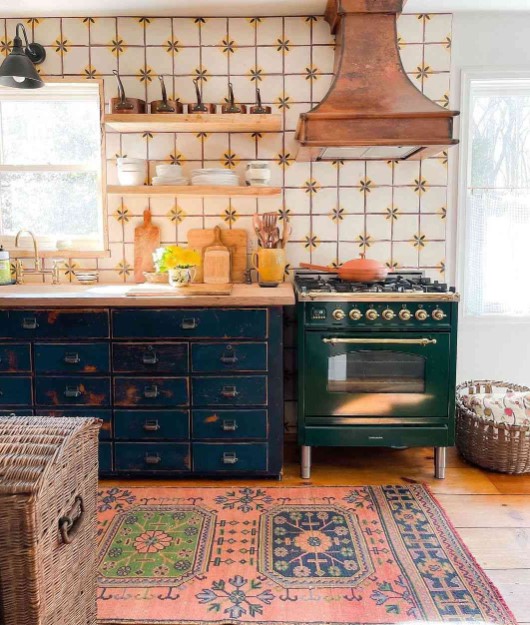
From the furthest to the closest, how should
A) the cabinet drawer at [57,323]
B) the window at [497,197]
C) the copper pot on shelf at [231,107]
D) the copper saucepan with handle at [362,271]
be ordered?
the window at [497,197] → the copper pot on shelf at [231,107] → the copper saucepan with handle at [362,271] → the cabinet drawer at [57,323]

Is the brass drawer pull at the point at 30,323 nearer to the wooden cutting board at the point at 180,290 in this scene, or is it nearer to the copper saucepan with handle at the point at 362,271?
the wooden cutting board at the point at 180,290

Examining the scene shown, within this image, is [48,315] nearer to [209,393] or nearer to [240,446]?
[209,393]

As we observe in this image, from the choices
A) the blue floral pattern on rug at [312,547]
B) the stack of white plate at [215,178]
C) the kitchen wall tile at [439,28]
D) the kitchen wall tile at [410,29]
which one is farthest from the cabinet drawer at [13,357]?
the kitchen wall tile at [439,28]

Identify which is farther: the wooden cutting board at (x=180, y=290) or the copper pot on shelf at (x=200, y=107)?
the copper pot on shelf at (x=200, y=107)

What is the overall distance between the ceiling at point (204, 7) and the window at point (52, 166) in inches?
16.0

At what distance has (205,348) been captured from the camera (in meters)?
3.01

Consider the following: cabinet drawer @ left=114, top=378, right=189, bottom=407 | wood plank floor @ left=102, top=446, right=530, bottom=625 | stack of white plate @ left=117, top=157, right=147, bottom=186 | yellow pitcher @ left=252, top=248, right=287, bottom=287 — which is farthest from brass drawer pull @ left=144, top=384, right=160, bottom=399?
stack of white plate @ left=117, top=157, right=147, bottom=186

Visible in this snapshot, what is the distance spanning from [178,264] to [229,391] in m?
0.73

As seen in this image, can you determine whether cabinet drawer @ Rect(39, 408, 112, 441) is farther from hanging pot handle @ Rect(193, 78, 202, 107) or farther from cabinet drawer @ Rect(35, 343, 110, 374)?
hanging pot handle @ Rect(193, 78, 202, 107)

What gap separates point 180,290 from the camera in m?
3.20

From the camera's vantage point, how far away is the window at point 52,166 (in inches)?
142

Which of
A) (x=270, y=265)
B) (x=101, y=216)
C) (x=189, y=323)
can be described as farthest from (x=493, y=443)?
(x=101, y=216)

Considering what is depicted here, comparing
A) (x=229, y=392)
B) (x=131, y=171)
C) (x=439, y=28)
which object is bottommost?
(x=229, y=392)

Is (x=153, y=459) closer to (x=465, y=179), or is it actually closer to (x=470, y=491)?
(x=470, y=491)
